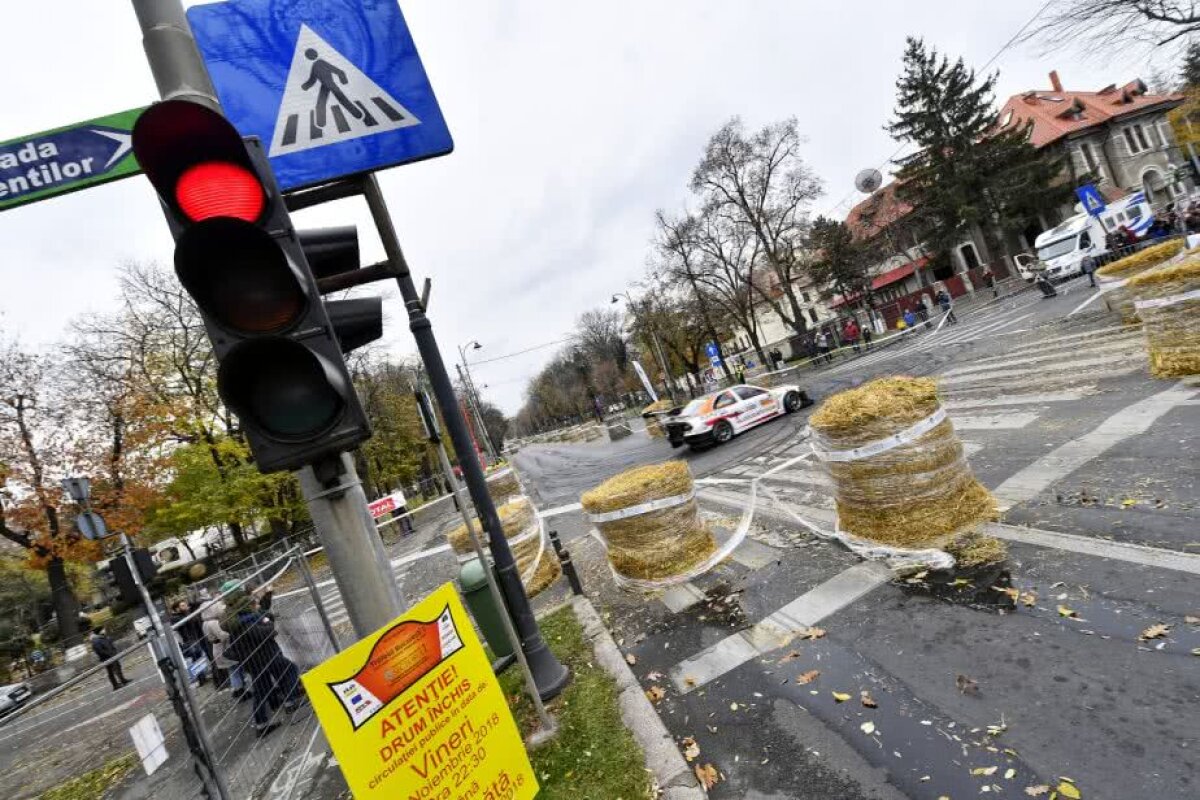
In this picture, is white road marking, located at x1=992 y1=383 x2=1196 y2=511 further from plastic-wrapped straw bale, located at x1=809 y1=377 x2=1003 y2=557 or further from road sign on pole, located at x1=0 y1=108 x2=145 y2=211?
road sign on pole, located at x1=0 y1=108 x2=145 y2=211

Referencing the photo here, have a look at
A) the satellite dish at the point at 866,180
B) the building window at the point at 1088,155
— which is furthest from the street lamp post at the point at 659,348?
the building window at the point at 1088,155

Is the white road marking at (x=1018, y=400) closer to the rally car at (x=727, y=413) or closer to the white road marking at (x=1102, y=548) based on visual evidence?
the white road marking at (x=1102, y=548)

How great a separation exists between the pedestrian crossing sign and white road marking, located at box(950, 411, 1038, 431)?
7.85 meters

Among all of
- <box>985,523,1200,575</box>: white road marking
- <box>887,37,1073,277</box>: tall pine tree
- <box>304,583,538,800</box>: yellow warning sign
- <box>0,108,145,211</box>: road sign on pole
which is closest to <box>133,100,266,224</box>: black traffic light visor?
<box>0,108,145,211</box>: road sign on pole

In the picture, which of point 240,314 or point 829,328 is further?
point 829,328

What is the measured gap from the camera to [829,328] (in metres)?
38.3

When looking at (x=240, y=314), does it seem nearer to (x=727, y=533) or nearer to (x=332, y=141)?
(x=332, y=141)

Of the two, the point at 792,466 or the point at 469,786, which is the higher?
the point at 469,786

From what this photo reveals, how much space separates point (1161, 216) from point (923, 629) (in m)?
34.1

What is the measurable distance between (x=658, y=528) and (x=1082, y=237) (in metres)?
32.2

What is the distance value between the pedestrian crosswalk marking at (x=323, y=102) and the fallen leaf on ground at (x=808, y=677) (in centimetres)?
453

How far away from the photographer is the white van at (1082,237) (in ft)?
83.6

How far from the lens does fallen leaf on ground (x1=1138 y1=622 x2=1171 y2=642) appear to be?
3137 mm

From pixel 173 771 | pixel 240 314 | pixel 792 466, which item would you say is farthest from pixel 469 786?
pixel 792 466
